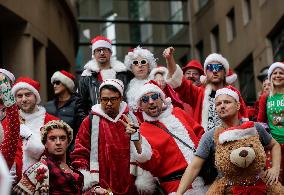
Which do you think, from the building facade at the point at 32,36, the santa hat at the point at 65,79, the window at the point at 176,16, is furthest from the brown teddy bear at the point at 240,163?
the window at the point at 176,16

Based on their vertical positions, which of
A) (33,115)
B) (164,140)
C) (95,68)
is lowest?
(164,140)

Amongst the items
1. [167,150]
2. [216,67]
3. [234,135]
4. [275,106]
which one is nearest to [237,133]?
[234,135]

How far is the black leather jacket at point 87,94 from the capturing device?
455 inches

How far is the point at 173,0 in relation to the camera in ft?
124

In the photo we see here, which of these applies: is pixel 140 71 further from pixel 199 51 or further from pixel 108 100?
pixel 199 51

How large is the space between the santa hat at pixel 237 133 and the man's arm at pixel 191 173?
0.34 m

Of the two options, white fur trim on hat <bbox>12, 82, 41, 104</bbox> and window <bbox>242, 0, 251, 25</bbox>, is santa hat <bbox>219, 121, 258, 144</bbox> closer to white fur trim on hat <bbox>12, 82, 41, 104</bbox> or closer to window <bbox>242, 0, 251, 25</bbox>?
white fur trim on hat <bbox>12, 82, 41, 104</bbox>

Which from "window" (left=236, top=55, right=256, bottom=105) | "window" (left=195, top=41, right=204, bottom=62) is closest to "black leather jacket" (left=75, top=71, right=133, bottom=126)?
"window" (left=236, top=55, right=256, bottom=105)

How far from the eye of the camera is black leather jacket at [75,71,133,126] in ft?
37.9

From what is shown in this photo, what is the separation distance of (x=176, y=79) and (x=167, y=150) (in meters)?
1.52

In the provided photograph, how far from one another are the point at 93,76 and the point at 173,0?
2635 centimetres

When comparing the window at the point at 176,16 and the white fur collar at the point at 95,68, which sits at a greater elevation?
the window at the point at 176,16

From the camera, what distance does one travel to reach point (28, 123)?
10750mm

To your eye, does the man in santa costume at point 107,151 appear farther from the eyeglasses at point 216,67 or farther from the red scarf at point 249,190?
the eyeglasses at point 216,67
